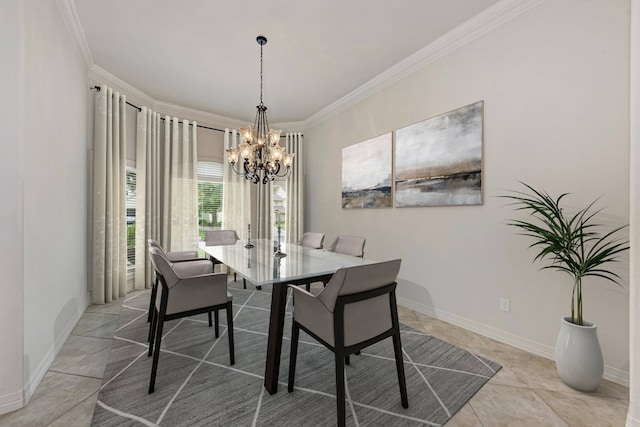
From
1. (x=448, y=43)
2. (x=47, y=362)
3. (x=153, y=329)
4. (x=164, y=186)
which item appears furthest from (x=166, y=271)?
(x=448, y=43)

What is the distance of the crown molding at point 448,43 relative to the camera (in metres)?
2.27

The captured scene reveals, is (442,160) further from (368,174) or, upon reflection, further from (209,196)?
(209,196)

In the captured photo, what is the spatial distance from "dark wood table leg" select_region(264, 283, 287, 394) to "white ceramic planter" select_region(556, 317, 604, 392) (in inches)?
73.9

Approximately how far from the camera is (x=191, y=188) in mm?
4387

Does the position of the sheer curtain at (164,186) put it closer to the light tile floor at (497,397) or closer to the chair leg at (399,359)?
the light tile floor at (497,397)

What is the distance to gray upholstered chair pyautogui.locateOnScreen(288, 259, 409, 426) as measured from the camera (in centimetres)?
134

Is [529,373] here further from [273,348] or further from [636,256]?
[273,348]

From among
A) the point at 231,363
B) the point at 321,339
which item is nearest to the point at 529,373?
the point at 321,339

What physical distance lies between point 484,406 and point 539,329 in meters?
1.02

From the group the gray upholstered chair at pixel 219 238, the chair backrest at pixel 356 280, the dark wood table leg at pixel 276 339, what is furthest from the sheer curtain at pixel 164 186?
the chair backrest at pixel 356 280

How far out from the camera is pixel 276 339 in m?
1.64

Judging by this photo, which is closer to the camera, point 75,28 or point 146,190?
point 75,28

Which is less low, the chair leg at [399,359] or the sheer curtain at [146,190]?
the sheer curtain at [146,190]

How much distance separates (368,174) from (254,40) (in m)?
2.11
